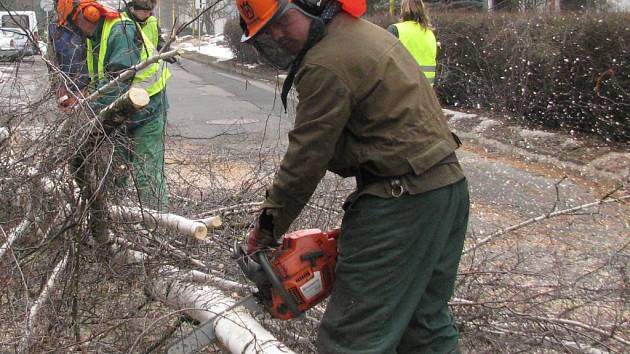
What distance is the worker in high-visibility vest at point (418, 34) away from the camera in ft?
20.6

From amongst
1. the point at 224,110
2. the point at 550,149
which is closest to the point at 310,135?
the point at 550,149

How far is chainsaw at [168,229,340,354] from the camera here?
2.61m

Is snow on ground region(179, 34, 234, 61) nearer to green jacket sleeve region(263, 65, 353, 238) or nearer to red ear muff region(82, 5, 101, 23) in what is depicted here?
red ear muff region(82, 5, 101, 23)

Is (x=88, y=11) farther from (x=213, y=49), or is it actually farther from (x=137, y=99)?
(x=213, y=49)

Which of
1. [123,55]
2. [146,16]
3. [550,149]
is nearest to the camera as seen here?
[123,55]

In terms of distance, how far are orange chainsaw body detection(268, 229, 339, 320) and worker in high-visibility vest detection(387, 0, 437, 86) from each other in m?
3.86

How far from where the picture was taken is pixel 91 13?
4695 mm

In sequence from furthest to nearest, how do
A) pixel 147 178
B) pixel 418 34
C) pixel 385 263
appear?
1. pixel 418 34
2. pixel 147 178
3. pixel 385 263

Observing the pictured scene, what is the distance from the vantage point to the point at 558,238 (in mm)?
5285

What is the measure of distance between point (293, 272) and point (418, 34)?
422 centimetres

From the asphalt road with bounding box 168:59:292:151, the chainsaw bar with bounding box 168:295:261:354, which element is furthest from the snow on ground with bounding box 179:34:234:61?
the chainsaw bar with bounding box 168:295:261:354

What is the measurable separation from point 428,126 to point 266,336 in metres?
1.06

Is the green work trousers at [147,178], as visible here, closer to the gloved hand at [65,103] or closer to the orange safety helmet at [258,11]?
the gloved hand at [65,103]

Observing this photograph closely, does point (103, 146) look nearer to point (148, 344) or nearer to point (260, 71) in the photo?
point (148, 344)
